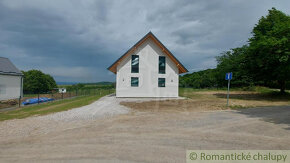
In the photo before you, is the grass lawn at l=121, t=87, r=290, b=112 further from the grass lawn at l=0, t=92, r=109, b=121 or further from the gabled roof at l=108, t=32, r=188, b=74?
the gabled roof at l=108, t=32, r=188, b=74

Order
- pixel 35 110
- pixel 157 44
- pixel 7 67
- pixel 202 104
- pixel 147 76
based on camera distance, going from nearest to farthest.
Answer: pixel 35 110 < pixel 202 104 < pixel 147 76 < pixel 157 44 < pixel 7 67

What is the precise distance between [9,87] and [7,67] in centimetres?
371

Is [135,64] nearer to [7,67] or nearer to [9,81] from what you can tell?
[9,81]

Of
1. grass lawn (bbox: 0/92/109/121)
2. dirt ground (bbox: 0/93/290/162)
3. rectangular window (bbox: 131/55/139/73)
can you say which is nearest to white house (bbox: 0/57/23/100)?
grass lawn (bbox: 0/92/109/121)

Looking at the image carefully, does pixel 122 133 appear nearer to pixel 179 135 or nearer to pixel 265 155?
pixel 179 135

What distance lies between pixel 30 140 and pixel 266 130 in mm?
8234

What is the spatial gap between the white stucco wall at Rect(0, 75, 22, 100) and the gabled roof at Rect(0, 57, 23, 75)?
0.64 m

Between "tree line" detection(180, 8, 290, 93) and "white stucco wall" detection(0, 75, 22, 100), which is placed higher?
"tree line" detection(180, 8, 290, 93)

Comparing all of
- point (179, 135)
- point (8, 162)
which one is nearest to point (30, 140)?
point (8, 162)

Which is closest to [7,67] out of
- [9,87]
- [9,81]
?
[9,81]

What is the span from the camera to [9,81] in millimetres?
21359

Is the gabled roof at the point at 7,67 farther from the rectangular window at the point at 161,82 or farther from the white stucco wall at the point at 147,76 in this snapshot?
the rectangular window at the point at 161,82

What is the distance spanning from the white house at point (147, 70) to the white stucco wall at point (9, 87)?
645 inches

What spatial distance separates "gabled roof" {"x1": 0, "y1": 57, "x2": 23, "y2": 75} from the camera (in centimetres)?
2118
